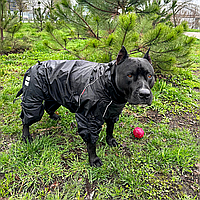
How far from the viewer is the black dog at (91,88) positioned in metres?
1.49

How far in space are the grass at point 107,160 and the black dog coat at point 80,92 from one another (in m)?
0.52

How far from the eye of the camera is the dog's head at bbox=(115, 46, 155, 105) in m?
1.43

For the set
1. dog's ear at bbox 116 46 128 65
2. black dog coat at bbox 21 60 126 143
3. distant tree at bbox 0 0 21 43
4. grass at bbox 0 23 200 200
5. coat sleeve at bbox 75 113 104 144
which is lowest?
grass at bbox 0 23 200 200

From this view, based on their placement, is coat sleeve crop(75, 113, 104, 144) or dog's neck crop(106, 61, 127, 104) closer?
dog's neck crop(106, 61, 127, 104)

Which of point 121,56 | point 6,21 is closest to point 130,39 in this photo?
point 121,56

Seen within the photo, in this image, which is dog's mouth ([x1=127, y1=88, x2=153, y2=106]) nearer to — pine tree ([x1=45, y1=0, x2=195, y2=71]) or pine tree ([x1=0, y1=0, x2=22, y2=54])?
pine tree ([x1=45, y1=0, x2=195, y2=71])

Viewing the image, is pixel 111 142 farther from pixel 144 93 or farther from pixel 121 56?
pixel 121 56

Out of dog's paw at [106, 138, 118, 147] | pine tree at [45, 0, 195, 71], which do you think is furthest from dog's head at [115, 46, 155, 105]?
pine tree at [45, 0, 195, 71]

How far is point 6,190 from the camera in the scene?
1836 millimetres

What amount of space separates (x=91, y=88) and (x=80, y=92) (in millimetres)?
170

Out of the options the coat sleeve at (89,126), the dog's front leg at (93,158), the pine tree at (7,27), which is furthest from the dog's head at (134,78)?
the pine tree at (7,27)

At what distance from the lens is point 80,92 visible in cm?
185

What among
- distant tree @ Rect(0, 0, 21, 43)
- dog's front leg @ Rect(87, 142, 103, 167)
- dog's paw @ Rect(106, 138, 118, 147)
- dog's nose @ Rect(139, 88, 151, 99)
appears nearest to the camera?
dog's nose @ Rect(139, 88, 151, 99)

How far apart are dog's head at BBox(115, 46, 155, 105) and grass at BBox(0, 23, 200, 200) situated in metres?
1.12
